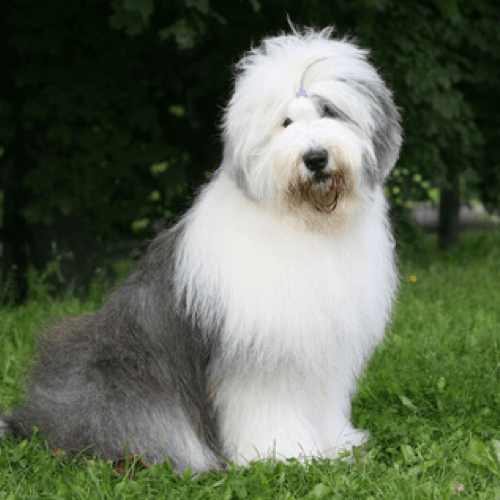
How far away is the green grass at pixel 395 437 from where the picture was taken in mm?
2713

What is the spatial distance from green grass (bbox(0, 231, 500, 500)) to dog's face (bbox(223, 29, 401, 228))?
1079 millimetres

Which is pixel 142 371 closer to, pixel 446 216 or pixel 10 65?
pixel 10 65

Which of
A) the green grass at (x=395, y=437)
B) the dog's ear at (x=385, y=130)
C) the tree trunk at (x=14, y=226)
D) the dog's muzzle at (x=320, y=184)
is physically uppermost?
the dog's ear at (x=385, y=130)

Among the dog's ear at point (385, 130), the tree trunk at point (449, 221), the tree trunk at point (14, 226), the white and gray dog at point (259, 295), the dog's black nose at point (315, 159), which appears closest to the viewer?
the dog's black nose at point (315, 159)

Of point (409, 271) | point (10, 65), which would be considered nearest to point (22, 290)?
point (10, 65)

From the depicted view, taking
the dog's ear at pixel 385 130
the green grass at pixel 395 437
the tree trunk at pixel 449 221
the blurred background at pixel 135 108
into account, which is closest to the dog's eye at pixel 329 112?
the dog's ear at pixel 385 130

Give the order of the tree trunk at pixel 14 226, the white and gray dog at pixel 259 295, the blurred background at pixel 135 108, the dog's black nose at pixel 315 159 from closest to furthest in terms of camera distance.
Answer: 1. the dog's black nose at pixel 315 159
2. the white and gray dog at pixel 259 295
3. the blurred background at pixel 135 108
4. the tree trunk at pixel 14 226

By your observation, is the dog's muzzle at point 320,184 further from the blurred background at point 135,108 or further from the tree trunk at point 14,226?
the tree trunk at point 14,226

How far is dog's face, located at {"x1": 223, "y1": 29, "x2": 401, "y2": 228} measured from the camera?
2574 mm

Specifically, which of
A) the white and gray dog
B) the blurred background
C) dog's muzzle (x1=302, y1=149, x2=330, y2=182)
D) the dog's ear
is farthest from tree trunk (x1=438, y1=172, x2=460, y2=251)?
dog's muzzle (x1=302, y1=149, x2=330, y2=182)

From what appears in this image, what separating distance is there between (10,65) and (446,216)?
647cm

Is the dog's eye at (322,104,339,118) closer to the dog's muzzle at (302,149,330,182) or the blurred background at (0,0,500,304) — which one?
the dog's muzzle at (302,149,330,182)

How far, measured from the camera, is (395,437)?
3.37 metres

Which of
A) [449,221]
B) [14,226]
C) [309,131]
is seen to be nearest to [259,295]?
[309,131]
